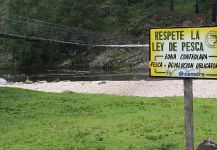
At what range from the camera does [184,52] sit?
805cm

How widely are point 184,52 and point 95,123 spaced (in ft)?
23.8

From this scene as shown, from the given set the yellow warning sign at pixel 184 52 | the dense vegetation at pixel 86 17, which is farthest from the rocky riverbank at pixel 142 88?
the dense vegetation at pixel 86 17

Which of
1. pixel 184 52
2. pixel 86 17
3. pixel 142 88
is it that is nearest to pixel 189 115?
pixel 184 52

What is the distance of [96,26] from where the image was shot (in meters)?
76.2

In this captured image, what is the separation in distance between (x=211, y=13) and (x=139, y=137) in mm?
61859

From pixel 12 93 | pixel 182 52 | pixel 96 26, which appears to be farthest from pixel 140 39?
pixel 182 52

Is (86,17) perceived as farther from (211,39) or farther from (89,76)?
(211,39)

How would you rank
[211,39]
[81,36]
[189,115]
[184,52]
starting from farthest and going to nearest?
[81,36]
[189,115]
[184,52]
[211,39]

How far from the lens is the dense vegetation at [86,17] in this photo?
7388 cm

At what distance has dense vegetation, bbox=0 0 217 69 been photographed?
7388 cm

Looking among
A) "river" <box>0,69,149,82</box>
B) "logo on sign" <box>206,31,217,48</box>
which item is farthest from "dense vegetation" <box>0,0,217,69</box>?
"logo on sign" <box>206,31,217,48</box>

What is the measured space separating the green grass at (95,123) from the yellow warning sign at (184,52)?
3146 mm

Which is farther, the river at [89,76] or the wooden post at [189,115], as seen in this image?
the river at [89,76]

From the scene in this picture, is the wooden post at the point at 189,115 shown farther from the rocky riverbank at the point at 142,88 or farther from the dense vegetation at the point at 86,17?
the dense vegetation at the point at 86,17
